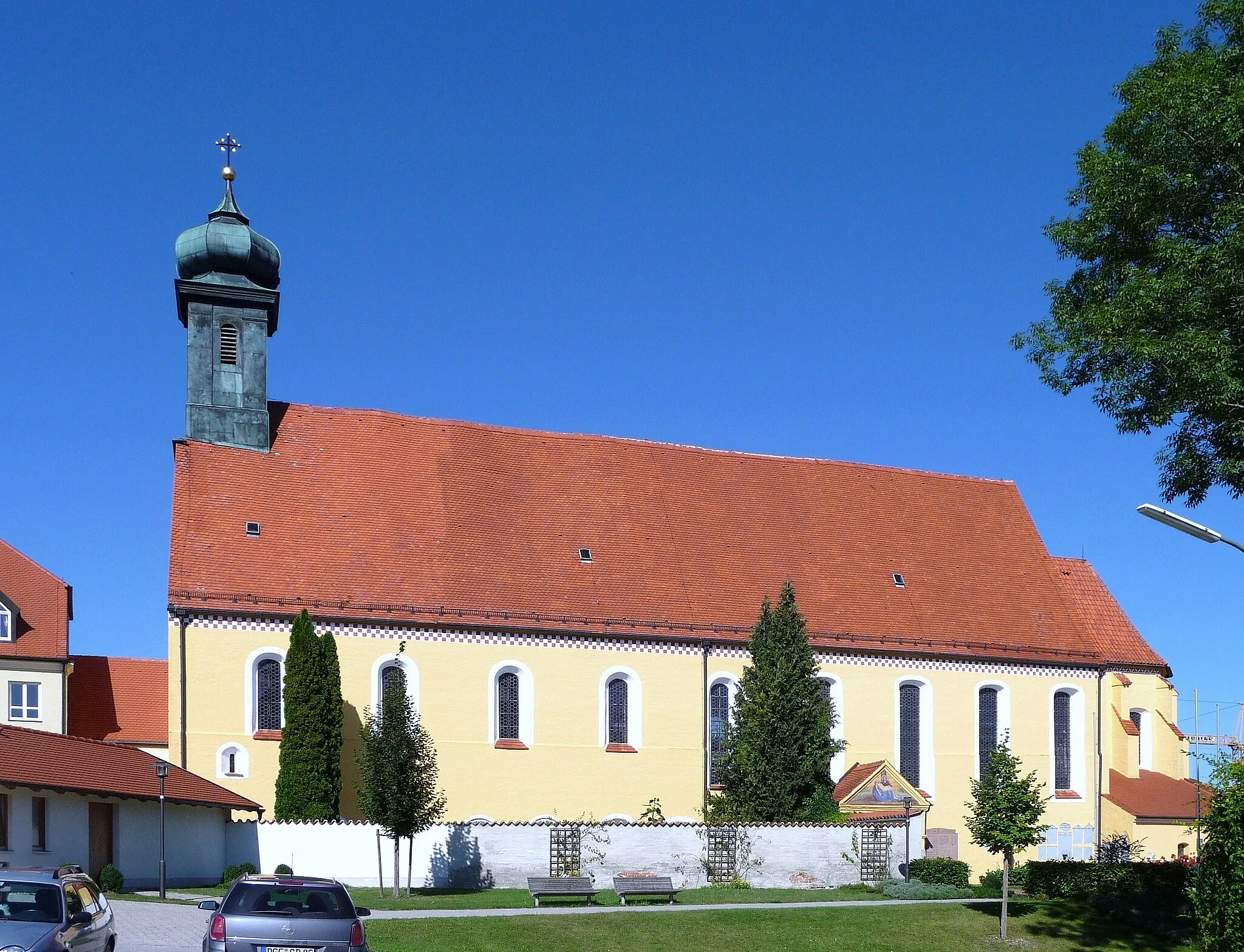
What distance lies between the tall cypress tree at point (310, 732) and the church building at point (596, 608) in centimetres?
116

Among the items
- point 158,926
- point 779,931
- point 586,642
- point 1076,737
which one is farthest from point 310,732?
point 1076,737

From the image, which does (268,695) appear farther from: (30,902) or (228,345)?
(30,902)

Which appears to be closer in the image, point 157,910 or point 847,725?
point 157,910

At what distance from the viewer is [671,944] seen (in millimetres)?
22203

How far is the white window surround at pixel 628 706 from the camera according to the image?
36.7 m

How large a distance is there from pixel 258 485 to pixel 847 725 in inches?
671

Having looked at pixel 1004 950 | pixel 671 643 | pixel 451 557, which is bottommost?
pixel 1004 950

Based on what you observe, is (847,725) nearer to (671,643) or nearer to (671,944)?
(671,643)

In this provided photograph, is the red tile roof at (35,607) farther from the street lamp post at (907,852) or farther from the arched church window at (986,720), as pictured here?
the arched church window at (986,720)

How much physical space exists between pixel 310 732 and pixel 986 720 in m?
19.3

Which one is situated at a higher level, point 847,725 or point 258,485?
point 258,485

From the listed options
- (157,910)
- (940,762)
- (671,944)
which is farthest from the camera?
(940,762)

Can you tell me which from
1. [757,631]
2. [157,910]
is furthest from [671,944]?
[757,631]

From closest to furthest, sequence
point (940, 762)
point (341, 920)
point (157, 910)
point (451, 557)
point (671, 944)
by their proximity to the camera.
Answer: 1. point (341, 920)
2. point (671, 944)
3. point (157, 910)
4. point (451, 557)
5. point (940, 762)
